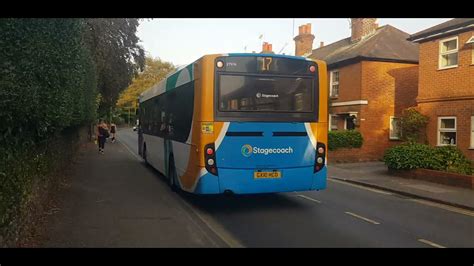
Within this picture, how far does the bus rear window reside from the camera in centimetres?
860

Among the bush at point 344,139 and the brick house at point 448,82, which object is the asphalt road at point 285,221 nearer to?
the brick house at point 448,82

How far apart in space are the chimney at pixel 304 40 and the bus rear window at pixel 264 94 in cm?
2895

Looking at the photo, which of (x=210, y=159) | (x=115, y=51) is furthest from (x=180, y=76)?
(x=115, y=51)

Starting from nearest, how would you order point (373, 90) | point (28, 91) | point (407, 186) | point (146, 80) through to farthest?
1. point (28, 91)
2. point (407, 186)
3. point (373, 90)
4. point (146, 80)

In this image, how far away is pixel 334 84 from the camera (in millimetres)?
25938

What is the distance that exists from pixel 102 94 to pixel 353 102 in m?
15.9

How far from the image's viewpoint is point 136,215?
27.0 ft

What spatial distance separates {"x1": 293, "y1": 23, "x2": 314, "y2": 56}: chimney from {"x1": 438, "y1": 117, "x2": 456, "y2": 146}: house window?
20.1 metres

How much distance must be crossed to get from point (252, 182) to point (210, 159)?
0.90m

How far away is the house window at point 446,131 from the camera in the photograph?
57.8 feet

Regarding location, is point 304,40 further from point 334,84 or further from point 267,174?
point 267,174

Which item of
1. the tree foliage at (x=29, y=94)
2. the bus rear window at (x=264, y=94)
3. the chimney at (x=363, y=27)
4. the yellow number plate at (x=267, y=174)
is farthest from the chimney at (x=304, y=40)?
the tree foliage at (x=29, y=94)
